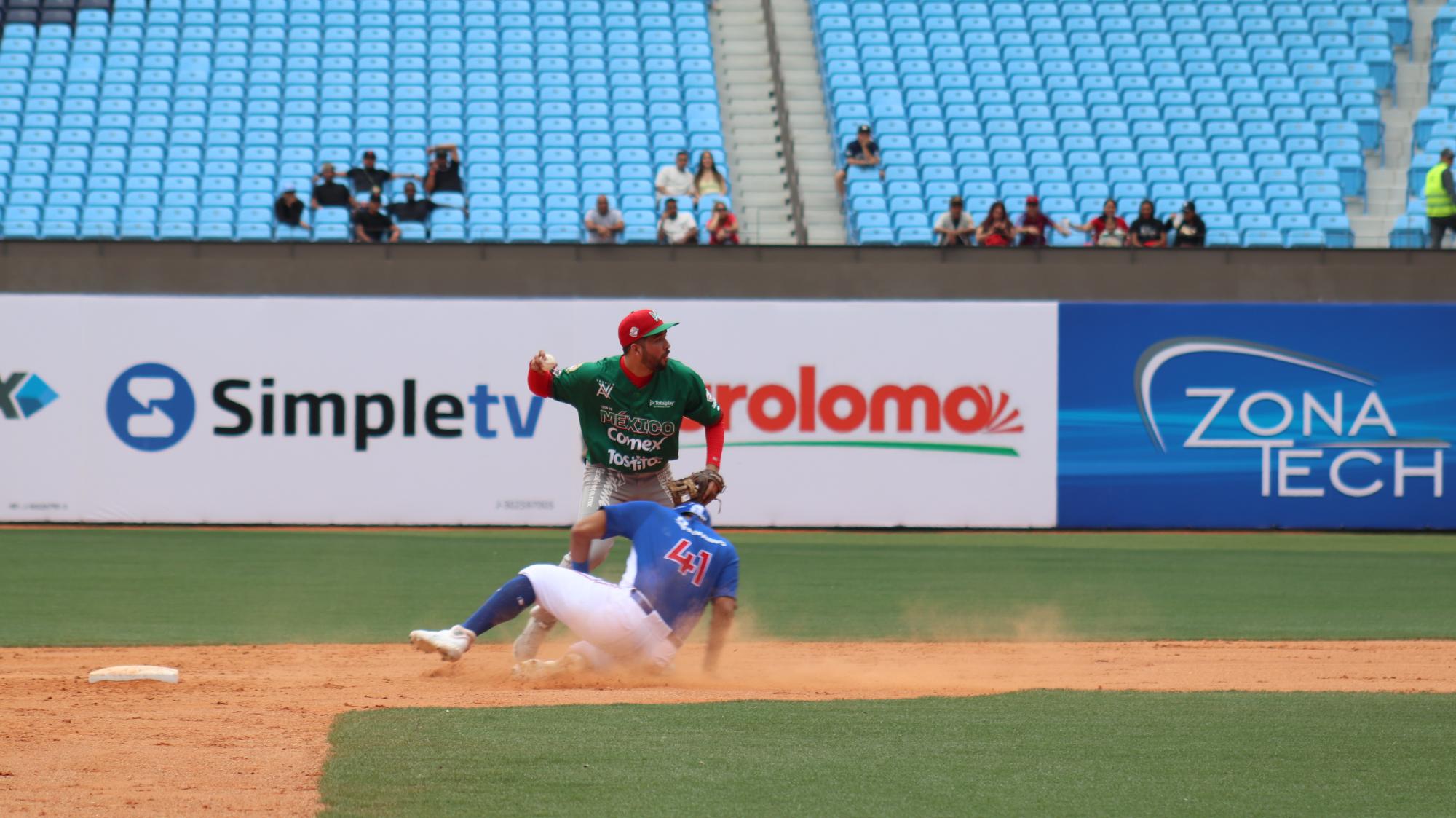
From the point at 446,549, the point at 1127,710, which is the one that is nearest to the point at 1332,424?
the point at 446,549

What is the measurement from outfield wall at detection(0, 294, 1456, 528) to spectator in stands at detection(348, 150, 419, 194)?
9.65ft

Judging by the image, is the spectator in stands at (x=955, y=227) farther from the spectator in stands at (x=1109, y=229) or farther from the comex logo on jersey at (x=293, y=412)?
the comex logo on jersey at (x=293, y=412)

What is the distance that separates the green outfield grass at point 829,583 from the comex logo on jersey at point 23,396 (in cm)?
135

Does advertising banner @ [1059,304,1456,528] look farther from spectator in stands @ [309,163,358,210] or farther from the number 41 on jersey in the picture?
the number 41 on jersey

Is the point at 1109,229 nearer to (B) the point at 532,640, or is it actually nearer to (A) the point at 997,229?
(A) the point at 997,229

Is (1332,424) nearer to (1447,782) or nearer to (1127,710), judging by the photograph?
(1127,710)

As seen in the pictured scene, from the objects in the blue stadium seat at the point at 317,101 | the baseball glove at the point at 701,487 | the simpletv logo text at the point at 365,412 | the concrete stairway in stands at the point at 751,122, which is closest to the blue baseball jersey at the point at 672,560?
the baseball glove at the point at 701,487

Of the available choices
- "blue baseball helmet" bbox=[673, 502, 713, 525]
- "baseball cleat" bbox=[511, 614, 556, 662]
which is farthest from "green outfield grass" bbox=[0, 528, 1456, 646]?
"blue baseball helmet" bbox=[673, 502, 713, 525]

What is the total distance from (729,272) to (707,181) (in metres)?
2.44

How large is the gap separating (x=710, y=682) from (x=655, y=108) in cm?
1607

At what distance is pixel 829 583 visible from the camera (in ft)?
45.9

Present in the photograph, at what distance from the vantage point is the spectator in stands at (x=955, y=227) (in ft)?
64.6

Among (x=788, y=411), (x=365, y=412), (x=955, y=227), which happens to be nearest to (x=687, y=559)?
(x=788, y=411)

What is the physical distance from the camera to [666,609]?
834 centimetres
